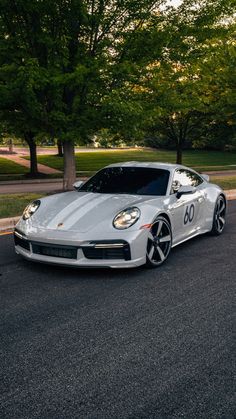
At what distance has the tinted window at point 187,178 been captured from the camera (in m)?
6.79

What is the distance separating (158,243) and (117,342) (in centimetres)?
232

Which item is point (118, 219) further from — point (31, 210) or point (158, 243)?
point (31, 210)

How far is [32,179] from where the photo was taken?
79.2 feet

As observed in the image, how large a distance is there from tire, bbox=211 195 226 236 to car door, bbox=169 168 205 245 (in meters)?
0.56

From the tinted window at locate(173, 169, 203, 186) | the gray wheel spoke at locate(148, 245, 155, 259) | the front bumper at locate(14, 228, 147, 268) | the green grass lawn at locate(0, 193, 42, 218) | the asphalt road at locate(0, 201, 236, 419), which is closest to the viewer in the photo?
the asphalt road at locate(0, 201, 236, 419)

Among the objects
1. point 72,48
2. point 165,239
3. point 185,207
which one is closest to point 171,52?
point 72,48

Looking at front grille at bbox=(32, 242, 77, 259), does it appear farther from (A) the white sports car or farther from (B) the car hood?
(B) the car hood

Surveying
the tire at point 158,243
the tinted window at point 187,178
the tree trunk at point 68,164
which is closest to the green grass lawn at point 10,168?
the tree trunk at point 68,164

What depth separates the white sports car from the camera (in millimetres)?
5148

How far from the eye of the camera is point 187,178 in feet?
23.3

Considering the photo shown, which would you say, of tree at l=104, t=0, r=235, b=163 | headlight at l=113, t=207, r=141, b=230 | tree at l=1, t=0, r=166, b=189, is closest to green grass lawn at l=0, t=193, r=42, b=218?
tree at l=1, t=0, r=166, b=189

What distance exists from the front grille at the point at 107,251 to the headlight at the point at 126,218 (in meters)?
0.26

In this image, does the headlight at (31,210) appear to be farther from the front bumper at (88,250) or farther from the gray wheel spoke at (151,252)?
the gray wheel spoke at (151,252)

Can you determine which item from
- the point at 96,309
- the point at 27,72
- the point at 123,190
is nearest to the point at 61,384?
the point at 96,309
